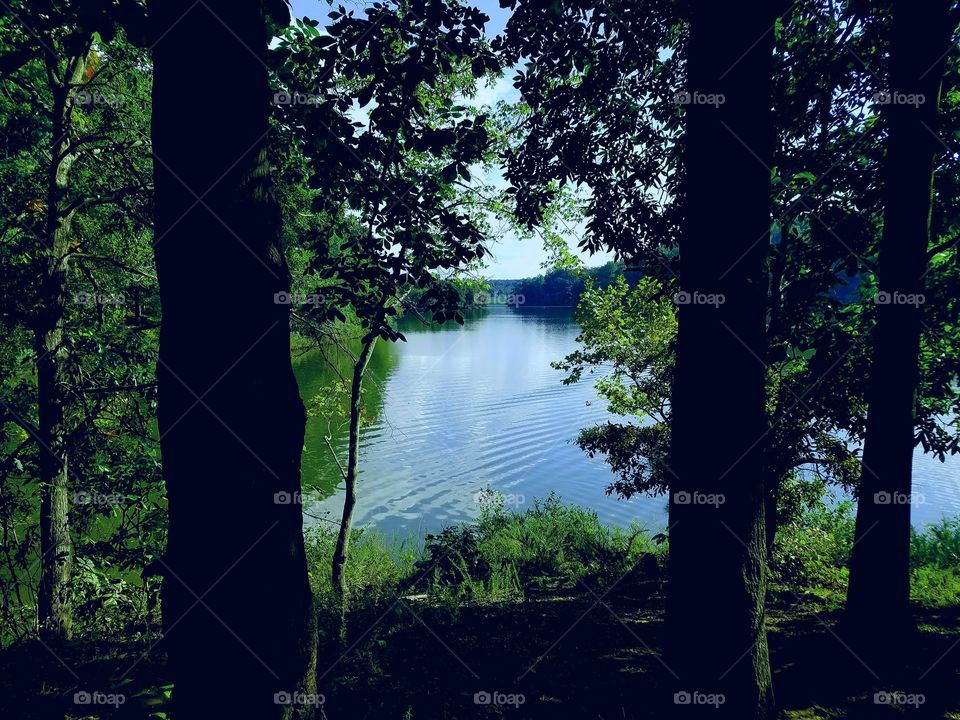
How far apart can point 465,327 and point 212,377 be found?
332 centimetres

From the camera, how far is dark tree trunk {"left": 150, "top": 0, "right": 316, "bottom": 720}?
1954 millimetres

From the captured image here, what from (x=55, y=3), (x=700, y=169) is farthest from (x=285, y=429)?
(x=55, y=3)

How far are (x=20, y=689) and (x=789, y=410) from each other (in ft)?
29.5

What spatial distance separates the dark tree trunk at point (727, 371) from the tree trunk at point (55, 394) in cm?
657

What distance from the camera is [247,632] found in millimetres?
1993

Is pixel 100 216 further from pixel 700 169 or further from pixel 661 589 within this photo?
pixel 661 589
